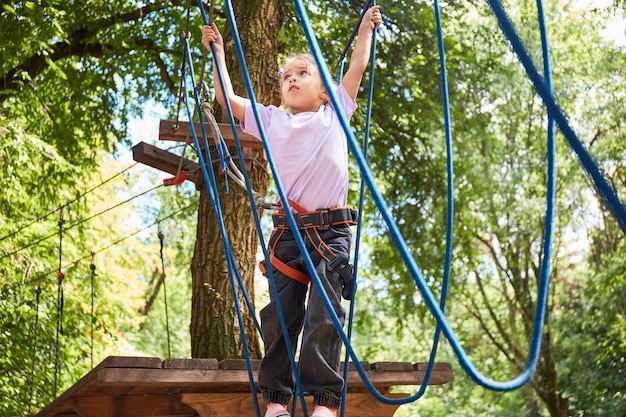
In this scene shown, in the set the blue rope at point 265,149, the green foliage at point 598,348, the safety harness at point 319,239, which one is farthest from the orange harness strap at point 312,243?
the green foliage at point 598,348

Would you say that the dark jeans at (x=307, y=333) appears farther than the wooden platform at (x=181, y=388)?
No

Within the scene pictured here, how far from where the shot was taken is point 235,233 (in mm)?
4488

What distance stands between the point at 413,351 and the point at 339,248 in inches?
516

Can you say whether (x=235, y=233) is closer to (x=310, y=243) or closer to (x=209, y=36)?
(x=209, y=36)

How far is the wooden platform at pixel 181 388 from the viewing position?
9.66 ft

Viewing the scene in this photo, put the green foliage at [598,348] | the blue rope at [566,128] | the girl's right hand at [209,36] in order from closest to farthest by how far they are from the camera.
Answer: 1. the blue rope at [566,128]
2. the girl's right hand at [209,36]
3. the green foliage at [598,348]

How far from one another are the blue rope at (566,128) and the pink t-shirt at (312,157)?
113 cm

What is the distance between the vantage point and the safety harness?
230 centimetres

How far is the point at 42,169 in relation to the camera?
24.9ft

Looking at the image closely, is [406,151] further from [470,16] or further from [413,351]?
[413,351]

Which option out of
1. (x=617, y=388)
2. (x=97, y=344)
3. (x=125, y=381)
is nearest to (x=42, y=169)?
(x=97, y=344)

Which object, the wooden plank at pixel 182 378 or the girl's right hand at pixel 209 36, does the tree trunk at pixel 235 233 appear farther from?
the girl's right hand at pixel 209 36

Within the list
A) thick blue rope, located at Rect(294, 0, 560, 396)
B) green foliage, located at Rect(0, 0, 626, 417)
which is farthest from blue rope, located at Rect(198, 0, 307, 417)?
green foliage, located at Rect(0, 0, 626, 417)

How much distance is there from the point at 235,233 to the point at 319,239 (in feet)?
7.24
